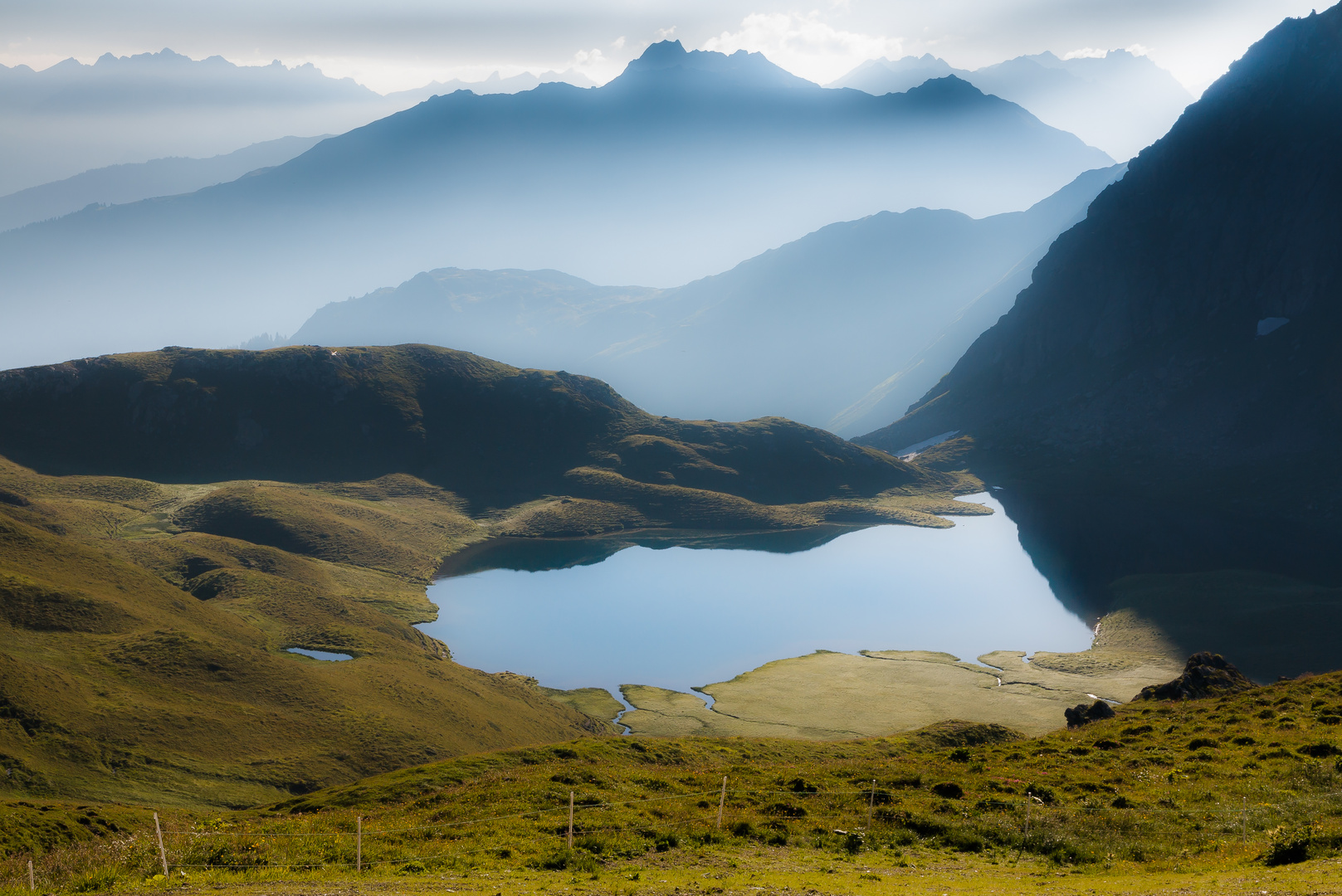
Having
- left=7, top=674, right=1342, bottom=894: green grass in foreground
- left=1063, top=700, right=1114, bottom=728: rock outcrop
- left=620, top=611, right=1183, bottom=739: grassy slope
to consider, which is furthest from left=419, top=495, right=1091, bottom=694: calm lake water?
left=7, top=674, right=1342, bottom=894: green grass in foreground

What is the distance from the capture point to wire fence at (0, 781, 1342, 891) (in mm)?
26016

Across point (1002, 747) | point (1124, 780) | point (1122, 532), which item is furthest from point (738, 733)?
point (1122, 532)

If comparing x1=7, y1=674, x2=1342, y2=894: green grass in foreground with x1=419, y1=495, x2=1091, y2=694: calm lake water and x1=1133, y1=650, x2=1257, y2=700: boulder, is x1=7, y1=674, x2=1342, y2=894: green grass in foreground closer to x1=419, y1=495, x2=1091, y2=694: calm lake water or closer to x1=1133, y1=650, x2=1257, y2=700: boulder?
x1=1133, y1=650, x2=1257, y2=700: boulder

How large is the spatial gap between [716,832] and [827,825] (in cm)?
472

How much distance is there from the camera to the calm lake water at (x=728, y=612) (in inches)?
4434

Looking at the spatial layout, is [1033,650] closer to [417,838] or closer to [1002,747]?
[1002,747]

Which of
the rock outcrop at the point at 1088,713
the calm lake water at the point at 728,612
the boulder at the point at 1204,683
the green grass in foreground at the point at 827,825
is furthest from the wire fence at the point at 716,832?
the calm lake water at the point at 728,612

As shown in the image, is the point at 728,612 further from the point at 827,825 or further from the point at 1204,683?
the point at 827,825

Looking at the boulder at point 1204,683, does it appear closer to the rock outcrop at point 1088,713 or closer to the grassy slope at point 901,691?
the rock outcrop at point 1088,713

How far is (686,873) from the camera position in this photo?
25812 millimetres

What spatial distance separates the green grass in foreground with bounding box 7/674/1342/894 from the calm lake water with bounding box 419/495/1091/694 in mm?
61301

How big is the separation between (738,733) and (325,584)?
263 feet

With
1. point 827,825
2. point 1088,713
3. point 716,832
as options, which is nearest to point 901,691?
point 1088,713

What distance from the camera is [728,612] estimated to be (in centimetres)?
13712
